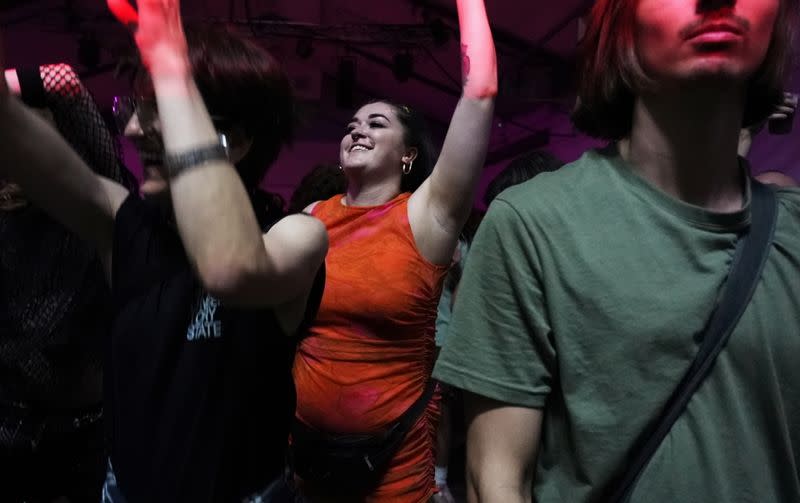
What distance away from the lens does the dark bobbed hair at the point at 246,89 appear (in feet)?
4.28

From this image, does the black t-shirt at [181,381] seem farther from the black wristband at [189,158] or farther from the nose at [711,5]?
the nose at [711,5]

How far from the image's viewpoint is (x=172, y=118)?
1.09 metres

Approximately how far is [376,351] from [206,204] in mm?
Result: 1029

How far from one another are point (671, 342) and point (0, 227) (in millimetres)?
1812

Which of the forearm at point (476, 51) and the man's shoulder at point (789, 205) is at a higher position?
the forearm at point (476, 51)

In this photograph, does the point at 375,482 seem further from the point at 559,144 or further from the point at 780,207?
the point at 559,144

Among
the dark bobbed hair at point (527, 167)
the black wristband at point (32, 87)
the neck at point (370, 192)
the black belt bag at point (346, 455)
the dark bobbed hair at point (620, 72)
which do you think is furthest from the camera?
the dark bobbed hair at point (527, 167)

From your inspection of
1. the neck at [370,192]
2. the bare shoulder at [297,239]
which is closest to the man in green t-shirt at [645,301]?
the bare shoulder at [297,239]

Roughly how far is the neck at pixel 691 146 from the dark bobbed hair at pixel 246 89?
643mm

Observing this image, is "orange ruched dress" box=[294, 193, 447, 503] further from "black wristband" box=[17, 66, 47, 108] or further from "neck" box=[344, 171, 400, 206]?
"black wristband" box=[17, 66, 47, 108]

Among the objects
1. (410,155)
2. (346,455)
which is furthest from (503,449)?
(410,155)

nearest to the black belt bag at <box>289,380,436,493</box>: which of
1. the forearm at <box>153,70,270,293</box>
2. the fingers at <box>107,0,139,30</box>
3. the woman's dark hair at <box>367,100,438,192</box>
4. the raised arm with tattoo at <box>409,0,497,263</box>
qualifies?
the raised arm with tattoo at <box>409,0,497,263</box>

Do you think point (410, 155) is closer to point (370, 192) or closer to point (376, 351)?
point (370, 192)

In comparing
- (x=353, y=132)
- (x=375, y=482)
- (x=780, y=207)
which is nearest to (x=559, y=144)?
(x=353, y=132)
